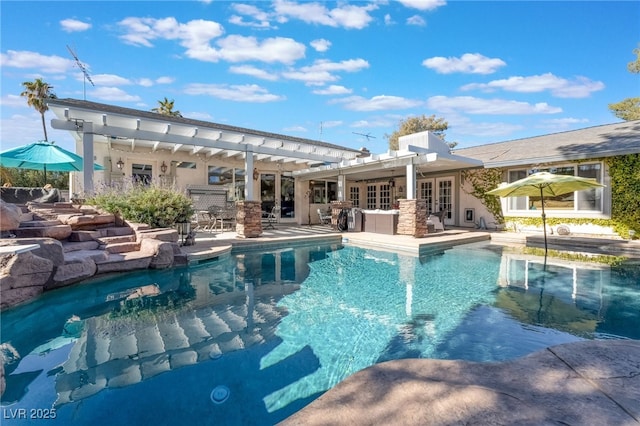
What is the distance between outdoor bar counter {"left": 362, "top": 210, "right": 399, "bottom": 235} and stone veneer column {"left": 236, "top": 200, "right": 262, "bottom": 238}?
421cm

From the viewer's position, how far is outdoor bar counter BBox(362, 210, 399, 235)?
1053cm

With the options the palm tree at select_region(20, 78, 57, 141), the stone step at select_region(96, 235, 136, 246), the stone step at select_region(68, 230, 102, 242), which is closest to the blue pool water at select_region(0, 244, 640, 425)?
the stone step at select_region(96, 235, 136, 246)

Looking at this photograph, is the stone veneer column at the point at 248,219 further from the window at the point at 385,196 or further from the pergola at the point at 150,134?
the window at the point at 385,196

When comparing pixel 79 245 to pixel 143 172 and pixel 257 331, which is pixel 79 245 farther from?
pixel 143 172

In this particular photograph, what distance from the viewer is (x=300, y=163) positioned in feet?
48.2

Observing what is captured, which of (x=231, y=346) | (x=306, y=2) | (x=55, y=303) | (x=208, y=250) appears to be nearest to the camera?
(x=231, y=346)

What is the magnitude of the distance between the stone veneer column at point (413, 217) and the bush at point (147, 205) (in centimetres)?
668

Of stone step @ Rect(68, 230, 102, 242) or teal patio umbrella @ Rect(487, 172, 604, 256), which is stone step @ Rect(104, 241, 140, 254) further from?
teal patio umbrella @ Rect(487, 172, 604, 256)

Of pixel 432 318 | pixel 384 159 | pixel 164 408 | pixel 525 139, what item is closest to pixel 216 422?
pixel 164 408

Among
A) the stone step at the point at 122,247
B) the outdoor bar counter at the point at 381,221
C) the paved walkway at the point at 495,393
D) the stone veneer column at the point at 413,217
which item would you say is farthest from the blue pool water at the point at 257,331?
the outdoor bar counter at the point at 381,221

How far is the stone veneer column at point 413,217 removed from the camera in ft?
32.0

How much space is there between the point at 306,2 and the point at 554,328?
9.32m

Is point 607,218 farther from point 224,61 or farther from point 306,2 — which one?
point 224,61

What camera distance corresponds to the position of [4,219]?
482 cm
